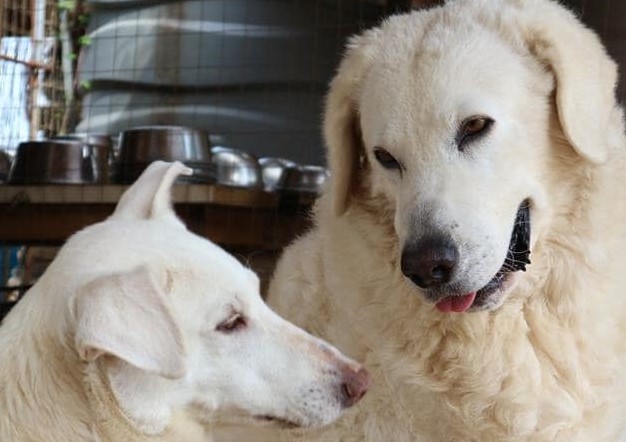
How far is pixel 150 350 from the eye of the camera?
1.57 meters

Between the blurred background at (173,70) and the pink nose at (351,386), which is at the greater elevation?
the blurred background at (173,70)

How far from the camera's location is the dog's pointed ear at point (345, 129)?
7.73ft

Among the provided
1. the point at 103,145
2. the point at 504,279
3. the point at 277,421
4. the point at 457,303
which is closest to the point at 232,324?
the point at 277,421

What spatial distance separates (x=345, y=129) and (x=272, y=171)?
3007 millimetres

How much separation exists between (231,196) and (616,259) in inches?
89.3

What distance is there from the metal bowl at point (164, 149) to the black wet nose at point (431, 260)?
2466 millimetres

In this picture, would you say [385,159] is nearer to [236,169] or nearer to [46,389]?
[46,389]

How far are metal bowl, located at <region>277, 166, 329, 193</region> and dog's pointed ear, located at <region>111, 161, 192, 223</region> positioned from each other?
8.04 ft

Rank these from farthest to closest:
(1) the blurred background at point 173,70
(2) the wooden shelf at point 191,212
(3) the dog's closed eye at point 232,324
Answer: (1) the blurred background at point 173,70, (2) the wooden shelf at point 191,212, (3) the dog's closed eye at point 232,324

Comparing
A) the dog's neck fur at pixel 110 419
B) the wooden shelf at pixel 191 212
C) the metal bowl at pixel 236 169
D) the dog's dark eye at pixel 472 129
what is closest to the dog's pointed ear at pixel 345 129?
the dog's dark eye at pixel 472 129

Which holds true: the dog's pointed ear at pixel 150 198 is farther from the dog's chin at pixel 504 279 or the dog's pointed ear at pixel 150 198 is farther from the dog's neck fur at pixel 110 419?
the dog's chin at pixel 504 279

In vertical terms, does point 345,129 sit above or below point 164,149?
above

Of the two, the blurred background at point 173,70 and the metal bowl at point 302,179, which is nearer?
the metal bowl at point 302,179

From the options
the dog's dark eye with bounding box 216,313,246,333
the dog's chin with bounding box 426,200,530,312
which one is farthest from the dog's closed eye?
the dog's chin with bounding box 426,200,530,312
